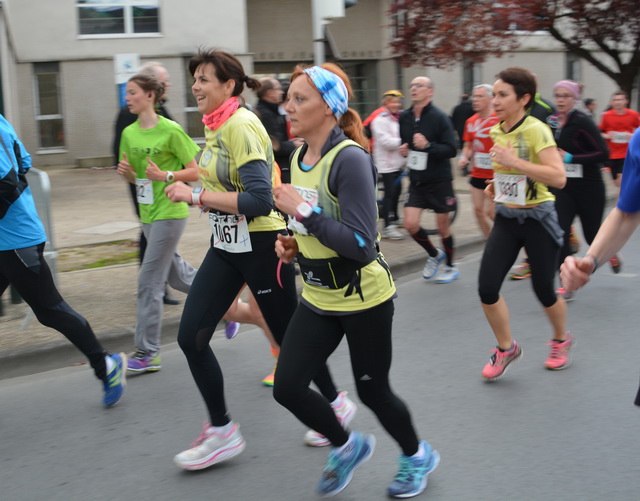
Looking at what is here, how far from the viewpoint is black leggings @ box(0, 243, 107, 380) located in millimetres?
4520

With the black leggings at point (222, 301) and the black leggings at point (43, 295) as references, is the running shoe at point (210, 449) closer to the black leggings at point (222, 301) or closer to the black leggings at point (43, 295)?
the black leggings at point (222, 301)

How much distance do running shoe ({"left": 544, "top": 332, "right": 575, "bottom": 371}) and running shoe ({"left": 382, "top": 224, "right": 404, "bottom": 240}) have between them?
490 centimetres

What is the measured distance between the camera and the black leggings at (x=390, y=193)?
10.5 meters

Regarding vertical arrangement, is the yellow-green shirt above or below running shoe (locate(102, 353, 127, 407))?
above

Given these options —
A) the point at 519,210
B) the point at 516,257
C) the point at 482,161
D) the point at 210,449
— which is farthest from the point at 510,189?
the point at 482,161

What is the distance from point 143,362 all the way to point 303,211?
110 inches

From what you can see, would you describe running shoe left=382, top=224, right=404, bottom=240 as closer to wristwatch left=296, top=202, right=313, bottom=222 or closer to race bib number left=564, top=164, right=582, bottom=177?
race bib number left=564, top=164, right=582, bottom=177

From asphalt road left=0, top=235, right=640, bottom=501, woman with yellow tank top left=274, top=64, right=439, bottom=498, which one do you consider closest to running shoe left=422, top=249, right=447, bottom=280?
asphalt road left=0, top=235, right=640, bottom=501

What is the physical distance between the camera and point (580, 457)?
398 cm

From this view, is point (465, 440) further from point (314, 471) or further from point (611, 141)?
point (611, 141)

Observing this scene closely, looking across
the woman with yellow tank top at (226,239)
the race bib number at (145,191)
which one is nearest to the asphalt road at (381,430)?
the woman with yellow tank top at (226,239)

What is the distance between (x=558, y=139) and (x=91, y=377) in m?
4.54

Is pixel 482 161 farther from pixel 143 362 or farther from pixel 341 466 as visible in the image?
pixel 341 466

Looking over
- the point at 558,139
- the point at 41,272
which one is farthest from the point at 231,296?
the point at 558,139
